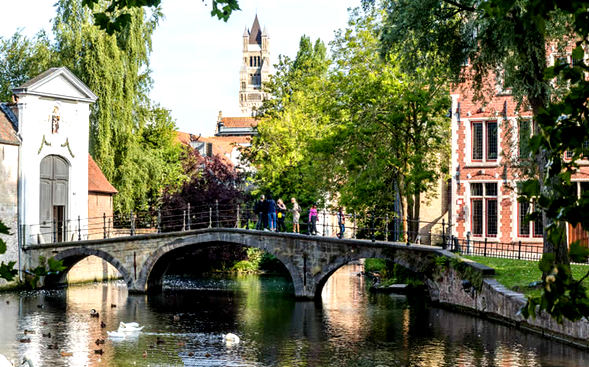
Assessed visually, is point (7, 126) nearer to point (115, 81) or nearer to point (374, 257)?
point (115, 81)

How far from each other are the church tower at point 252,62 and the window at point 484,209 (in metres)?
123

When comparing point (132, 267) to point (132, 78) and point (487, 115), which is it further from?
point (487, 115)

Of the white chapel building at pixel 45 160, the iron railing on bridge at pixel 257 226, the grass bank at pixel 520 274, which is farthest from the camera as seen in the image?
the white chapel building at pixel 45 160

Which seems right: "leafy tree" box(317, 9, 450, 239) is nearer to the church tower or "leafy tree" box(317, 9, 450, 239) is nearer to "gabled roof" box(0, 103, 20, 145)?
"gabled roof" box(0, 103, 20, 145)

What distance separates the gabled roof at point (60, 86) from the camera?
27620 mm

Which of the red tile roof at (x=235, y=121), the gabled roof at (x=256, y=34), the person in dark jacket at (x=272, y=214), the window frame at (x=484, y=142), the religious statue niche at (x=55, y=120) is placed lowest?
the person in dark jacket at (x=272, y=214)

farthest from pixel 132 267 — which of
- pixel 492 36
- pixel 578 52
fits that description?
pixel 578 52

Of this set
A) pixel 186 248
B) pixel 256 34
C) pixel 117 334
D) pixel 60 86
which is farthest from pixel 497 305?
pixel 256 34

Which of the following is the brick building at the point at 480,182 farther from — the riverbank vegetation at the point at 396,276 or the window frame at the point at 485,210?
the riverbank vegetation at the point at 396,276

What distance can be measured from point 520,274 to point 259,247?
9.11 metres

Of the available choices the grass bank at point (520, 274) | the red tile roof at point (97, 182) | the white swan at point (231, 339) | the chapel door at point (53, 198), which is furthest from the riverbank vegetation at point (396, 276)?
the chapel door at point (53, 198)

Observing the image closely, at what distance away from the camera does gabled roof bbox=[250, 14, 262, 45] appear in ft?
493

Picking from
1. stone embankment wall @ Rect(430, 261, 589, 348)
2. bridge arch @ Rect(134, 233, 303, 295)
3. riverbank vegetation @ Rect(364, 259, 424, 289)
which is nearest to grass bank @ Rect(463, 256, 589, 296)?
stone embankment wall @ Rect(430, 261, 589, 348)

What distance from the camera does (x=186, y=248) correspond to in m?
27.2
